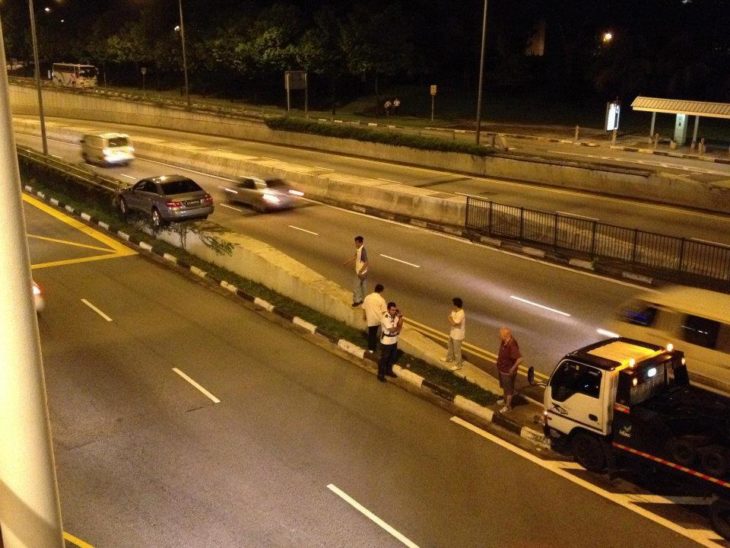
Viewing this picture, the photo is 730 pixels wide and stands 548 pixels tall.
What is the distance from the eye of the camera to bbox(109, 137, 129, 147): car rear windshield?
3766 cm

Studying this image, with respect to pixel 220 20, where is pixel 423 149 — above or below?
below

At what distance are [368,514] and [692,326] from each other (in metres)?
6.54

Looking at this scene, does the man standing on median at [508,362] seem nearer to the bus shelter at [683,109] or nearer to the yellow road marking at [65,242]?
the yellow road marking at [65,242]

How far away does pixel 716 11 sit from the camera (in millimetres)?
53406

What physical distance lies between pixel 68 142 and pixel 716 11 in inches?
1758

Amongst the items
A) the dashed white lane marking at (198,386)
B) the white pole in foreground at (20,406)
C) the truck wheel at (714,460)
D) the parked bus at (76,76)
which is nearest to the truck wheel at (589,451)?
the truck wheel at (714,460)

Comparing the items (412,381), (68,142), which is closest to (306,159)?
(68,142)

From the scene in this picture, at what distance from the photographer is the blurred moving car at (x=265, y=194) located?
2795 cm

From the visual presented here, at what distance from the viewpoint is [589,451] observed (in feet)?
34.7

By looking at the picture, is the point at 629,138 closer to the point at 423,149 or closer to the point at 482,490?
the point at 423,149

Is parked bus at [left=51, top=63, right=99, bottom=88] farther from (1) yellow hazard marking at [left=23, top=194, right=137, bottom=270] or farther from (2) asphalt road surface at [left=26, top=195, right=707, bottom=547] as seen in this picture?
(2) asphalt road surface at [left=26, top=195, right=707, bottom=547]

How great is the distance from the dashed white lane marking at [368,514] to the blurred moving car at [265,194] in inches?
742

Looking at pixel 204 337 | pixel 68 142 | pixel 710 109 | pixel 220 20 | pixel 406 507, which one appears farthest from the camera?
pixel 220 20

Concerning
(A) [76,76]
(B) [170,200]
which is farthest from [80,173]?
(A) [76,76]
